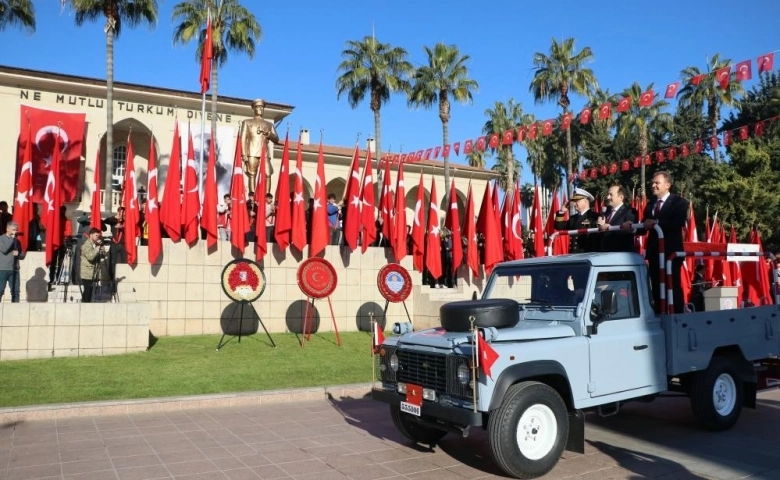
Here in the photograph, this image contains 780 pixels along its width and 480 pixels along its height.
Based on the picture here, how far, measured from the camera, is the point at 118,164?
32.2 metres

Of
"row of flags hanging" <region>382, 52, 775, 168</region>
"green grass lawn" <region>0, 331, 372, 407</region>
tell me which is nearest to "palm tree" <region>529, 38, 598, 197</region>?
"row of flags hanging" <region>382, 52, 775, 168</region>

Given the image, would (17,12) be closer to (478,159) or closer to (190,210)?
(190,210)

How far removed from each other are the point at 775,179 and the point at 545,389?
3913cm

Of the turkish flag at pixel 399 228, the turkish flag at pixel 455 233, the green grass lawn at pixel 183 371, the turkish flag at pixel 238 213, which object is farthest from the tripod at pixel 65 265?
the turkish flag at pixel 455 233

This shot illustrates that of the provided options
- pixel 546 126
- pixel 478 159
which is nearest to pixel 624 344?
pixel 546 126

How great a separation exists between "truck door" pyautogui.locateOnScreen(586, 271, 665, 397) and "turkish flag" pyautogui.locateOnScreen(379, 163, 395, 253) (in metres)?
10.4

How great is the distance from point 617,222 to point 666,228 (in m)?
0.61

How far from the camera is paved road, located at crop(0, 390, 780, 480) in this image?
5777 millimetres

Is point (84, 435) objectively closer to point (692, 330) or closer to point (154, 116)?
point (692, 330)

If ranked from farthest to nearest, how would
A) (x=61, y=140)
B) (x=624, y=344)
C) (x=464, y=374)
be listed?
(x=61, y=140) < (x=624, y=344) < (x=464, y=374)

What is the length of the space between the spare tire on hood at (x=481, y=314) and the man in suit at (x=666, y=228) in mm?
2065

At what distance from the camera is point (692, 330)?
22.6ft

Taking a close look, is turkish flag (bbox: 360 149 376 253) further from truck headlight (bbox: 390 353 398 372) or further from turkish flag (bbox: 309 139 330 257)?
truck headlight (bbox: 390 353 398 372)

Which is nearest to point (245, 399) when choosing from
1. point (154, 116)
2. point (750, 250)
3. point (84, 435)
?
point (84, 435)
